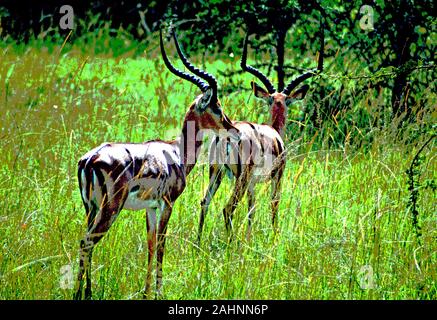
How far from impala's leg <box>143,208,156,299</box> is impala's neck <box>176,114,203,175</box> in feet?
1.56

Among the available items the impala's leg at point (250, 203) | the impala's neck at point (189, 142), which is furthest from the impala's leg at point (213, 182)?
the impala's neck at point (189, 142)

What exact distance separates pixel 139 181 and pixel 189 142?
0.78m

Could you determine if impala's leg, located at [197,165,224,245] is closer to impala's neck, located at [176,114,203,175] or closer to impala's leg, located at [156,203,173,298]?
impala's neck, located at [176,114,203,175]

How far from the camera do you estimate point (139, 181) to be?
5379 millimetres

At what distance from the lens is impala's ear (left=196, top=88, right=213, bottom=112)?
6062 mm

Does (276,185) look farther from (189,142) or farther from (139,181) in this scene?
(139,181)

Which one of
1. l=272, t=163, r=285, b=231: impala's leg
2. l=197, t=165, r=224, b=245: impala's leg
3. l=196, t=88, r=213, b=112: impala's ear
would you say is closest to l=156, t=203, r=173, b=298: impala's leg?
l=196, t=88, r=213, b=112: impala's ear

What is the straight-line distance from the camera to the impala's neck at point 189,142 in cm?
603

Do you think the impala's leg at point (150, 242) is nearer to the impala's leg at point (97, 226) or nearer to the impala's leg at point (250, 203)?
the impala's leg at point (97, 226)

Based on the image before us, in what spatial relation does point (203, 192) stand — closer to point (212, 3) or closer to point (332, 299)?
point (332, 299)

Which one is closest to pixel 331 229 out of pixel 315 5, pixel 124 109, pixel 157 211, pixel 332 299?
pixel 332 299

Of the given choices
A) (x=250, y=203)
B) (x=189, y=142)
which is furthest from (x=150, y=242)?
(x=250, y=203)

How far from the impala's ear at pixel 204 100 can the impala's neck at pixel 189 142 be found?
0.30 feet

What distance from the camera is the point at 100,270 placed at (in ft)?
18.1
